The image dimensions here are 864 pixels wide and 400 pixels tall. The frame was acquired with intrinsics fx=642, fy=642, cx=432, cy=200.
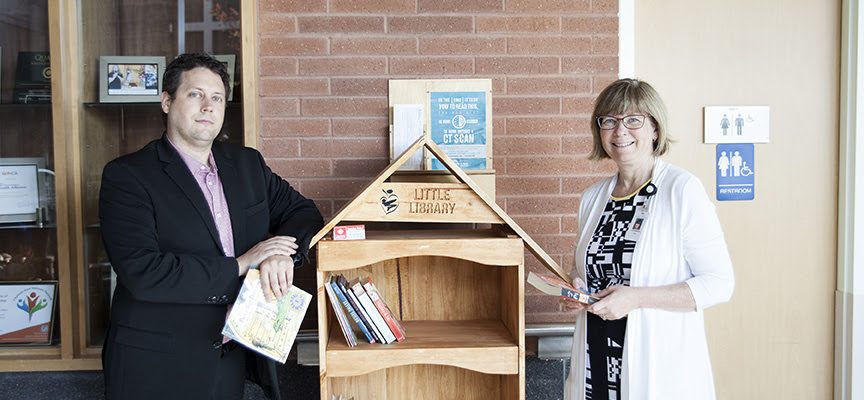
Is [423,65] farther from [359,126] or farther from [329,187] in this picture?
[329,187]

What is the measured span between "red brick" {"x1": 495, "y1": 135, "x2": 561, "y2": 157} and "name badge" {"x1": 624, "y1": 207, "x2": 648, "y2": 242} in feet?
2.47

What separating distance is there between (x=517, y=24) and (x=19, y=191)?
2182 millimetres

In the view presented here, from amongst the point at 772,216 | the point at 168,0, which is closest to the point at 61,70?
the point at 168,0

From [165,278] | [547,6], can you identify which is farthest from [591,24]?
[165,278]

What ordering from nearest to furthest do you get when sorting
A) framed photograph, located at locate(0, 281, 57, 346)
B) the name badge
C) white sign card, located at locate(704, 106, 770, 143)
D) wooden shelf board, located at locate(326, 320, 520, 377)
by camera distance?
the name badge < wooden shelf board, located at locate(326, 320, 520, 377) < framed photograph, located at locate(0, 281, 57, 346) < white sign card, located at locate(704, 106, 770, 143)

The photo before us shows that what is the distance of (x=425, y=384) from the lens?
2.44m

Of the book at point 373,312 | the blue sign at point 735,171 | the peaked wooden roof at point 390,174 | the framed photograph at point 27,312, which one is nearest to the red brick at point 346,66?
the peaked wooden roof at point 390,174

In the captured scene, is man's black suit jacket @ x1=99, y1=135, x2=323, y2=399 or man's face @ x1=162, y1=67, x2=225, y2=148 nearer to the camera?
man's black suit jacket @ x1=99, y1=135, x2=323, y2=399

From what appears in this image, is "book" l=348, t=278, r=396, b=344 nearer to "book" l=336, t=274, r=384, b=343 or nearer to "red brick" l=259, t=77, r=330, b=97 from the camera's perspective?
"book" l=336, t=274, r=384, b=343

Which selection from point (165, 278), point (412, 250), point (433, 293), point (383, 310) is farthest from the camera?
point (433, 293)

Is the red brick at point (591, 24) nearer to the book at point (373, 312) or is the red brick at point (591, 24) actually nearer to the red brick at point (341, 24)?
the red brick at point (341, 24)

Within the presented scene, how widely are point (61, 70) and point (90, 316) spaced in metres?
1.00

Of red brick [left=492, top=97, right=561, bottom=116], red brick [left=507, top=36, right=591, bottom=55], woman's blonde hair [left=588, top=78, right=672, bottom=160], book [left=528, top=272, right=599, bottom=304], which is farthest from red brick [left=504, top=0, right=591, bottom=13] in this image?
book [left=528, top=272, right=599, bottom=304]

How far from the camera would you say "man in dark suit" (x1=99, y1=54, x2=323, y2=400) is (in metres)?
1.78
